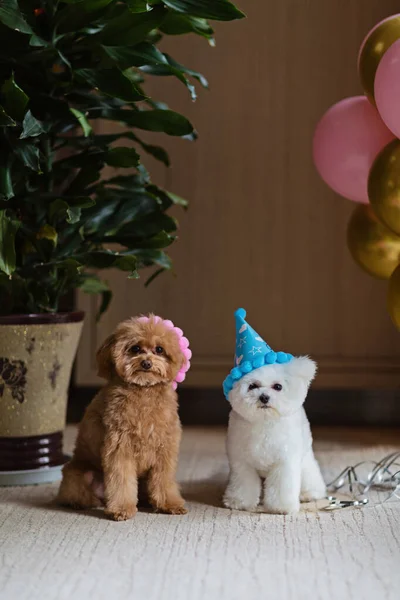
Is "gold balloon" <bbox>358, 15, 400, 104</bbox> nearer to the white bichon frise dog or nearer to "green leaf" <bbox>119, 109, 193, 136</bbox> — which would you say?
"green leaf" <bbox>119, 109, 193, 136</bbox>

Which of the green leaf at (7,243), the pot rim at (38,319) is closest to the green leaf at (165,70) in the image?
the green leaf at (7,243)

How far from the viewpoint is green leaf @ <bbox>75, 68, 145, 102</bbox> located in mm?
1981

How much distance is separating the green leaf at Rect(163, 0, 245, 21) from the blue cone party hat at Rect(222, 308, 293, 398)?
0.75 metres

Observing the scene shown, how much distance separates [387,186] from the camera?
6.37 ft

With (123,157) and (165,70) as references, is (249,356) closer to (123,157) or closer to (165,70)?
(123,157)

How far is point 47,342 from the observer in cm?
208

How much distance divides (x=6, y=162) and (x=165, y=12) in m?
0.51

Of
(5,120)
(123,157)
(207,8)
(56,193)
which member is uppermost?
(207,8)

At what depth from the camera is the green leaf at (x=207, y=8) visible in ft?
6.68

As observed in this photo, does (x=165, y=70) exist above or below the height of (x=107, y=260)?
above

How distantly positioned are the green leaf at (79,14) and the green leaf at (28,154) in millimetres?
280

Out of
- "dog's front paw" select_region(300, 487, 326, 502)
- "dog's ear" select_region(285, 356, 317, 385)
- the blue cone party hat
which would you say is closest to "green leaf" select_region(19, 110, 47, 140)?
the blue cone party hat

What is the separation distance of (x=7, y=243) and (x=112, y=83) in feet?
1.46

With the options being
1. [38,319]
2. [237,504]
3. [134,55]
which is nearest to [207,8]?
[134,55]
